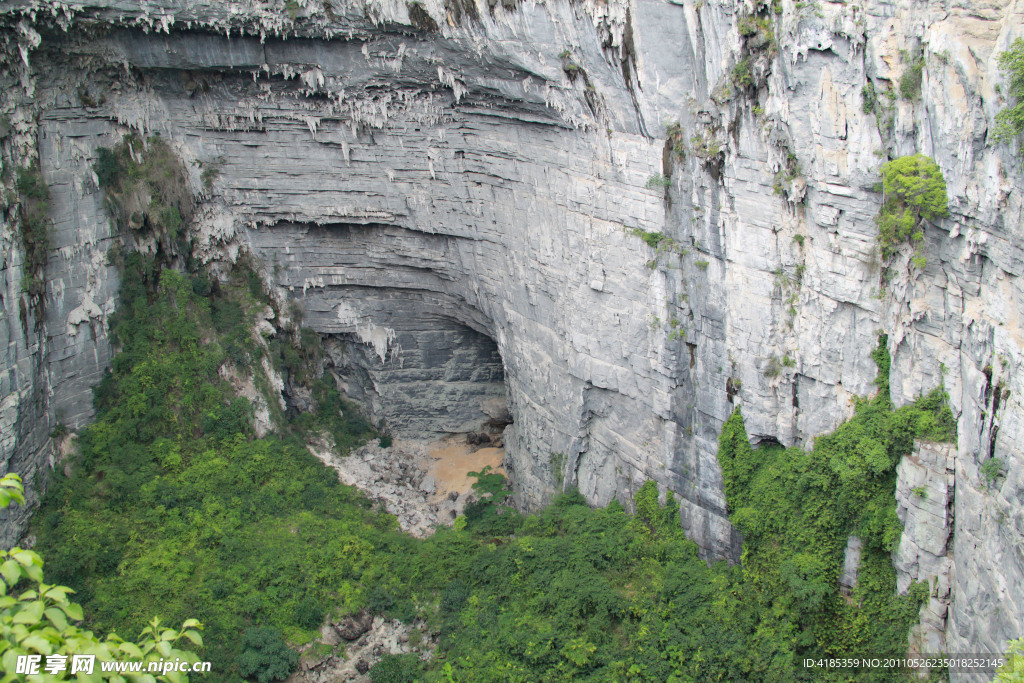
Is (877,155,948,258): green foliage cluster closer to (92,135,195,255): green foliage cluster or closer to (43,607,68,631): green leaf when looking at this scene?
(43,607,68,631): green leaf

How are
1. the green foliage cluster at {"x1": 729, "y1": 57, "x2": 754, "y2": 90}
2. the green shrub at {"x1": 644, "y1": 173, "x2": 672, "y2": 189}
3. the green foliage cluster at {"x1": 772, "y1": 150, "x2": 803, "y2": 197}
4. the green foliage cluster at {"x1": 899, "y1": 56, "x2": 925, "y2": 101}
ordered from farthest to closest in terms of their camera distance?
the green shrub at {"x1": 644, "y1": 173, "x2": 672, "y2": 189}
the green foliage cluster at {"x1": 729, "y1": 57, "x2": 754, "y2": 90}
the green foliage cluster at {"x1": 772, "y1": 150, "x2": 803, "y2": 197}
the green foliage cluster at {"x1": 899, "y1": 56, "x2": 925, "y2": 101}

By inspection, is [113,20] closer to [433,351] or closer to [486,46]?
[486,46]

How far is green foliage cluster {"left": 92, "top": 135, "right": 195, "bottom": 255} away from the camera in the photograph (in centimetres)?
2134

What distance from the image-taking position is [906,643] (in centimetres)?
1305

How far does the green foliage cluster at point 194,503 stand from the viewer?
705 inches

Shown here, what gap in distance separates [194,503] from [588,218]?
12045 mm

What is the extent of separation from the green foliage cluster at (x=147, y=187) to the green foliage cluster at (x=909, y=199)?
1824cm

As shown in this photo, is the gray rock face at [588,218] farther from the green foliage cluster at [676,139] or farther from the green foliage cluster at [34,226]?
the green foliage cluster at [34,226]

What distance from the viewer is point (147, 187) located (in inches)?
866

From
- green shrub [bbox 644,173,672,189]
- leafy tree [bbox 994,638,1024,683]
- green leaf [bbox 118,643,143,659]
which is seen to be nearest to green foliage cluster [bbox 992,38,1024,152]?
leafy tree [bbox 994,638,1024,683]

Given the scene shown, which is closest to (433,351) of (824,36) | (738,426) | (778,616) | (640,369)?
(640,369)

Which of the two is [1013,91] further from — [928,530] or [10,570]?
[10,570]

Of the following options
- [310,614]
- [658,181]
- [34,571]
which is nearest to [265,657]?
[310,614]

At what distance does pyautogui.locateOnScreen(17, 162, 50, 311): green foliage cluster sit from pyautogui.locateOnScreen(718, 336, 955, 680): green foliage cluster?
54.0 feet
